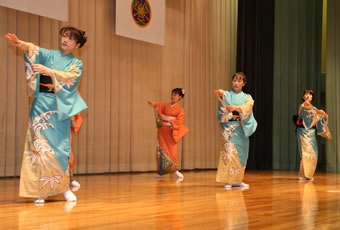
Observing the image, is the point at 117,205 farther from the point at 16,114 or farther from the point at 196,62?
the point at 196,62

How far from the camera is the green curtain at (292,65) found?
1159cm

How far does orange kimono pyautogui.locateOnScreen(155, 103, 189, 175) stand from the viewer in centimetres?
758

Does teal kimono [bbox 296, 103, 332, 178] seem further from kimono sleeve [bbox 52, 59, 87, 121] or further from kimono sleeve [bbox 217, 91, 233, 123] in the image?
kimono sleeve [bbox 52, 59, 87, 121]

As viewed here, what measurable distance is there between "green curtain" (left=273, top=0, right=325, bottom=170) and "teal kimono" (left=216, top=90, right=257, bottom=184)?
19.5 feet

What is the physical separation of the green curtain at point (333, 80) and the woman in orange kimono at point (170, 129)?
14.6ft

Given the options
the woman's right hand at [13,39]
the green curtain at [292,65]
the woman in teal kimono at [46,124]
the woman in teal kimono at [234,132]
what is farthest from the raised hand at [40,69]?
the green curtain at [292,65]

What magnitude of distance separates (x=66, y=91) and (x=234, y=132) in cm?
240

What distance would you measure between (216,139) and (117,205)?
709 centimetres

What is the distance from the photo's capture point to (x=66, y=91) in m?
3.94

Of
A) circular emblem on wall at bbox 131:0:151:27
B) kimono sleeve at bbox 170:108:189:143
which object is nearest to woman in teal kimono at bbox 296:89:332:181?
kimono sleeve at bbox 170:108:189:143

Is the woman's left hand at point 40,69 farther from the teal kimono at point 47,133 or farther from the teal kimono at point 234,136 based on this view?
the teal kimono at point 234,136

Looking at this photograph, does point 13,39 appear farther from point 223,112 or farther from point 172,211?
point 223,112

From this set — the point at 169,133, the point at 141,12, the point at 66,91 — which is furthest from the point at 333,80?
the point at 66,91

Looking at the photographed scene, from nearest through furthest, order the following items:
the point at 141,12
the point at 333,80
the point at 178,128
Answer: the point at 178,128
the point at 141,12
the point at 333,80
